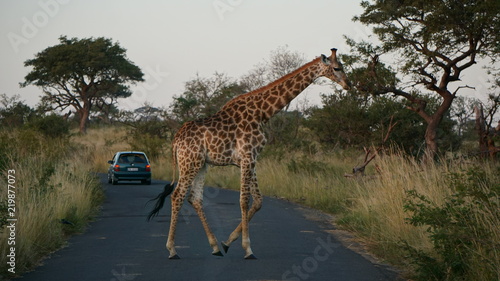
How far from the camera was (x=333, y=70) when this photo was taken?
11.1 metres

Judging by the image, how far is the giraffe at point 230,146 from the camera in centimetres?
1034

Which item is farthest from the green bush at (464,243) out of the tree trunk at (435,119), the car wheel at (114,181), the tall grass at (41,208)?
the car wheel at (114,181)

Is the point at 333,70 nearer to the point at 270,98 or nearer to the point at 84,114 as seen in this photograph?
the point at 270,98

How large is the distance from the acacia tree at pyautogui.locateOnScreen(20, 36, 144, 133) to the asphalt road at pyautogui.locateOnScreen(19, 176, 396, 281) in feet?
153

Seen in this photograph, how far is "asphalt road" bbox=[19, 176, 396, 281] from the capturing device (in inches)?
344

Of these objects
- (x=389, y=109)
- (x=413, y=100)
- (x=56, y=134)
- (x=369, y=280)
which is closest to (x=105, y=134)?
(x=56, y=134)

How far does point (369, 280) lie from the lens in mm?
8438

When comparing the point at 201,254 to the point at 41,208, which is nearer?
the point at 201,254

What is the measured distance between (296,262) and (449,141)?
2079cm

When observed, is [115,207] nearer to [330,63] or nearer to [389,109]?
[330,63]

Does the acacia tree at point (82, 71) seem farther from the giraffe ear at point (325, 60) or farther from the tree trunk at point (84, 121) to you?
the giraffe ear at point (325, 60)

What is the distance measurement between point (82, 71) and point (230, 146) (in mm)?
52923

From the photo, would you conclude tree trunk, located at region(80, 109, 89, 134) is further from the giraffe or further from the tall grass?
the giraffe

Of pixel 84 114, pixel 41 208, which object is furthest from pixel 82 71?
pixel 41 208
